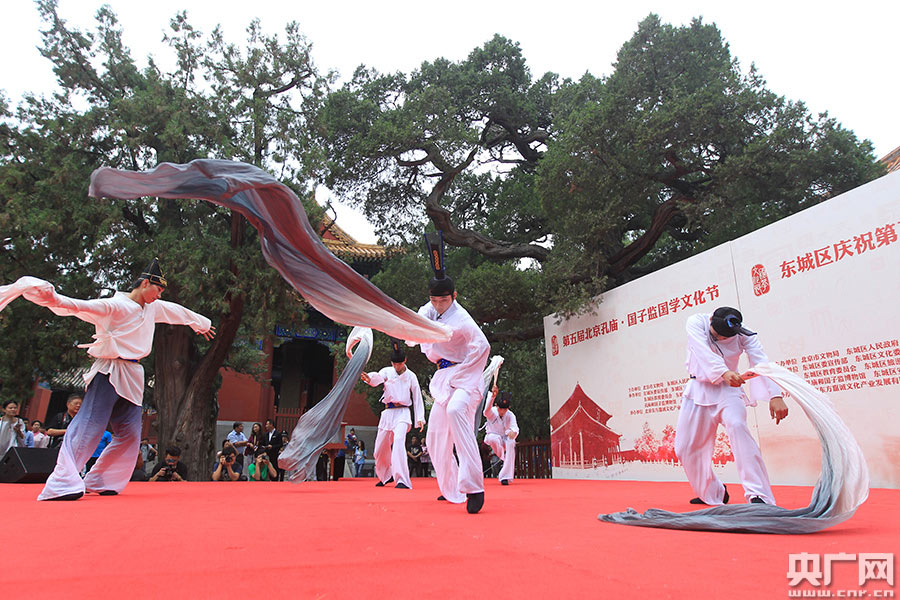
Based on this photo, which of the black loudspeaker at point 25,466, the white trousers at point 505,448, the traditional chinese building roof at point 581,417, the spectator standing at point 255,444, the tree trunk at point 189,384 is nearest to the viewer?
the black loudspeaker at point 25,466

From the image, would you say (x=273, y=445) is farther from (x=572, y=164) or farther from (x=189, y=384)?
(x=572, y=164)

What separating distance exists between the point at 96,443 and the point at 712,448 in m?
4.14

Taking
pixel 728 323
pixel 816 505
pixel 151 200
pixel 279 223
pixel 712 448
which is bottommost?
pixel 816 505

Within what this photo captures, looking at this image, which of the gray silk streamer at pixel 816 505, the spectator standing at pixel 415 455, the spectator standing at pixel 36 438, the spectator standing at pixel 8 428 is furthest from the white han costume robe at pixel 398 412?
the spectator standing at pixel 415 455

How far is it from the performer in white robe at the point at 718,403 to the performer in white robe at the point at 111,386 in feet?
12.2

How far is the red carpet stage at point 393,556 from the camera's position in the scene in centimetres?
136

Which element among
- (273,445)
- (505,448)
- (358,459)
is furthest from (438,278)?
(358,459)

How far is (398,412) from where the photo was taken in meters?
7.10

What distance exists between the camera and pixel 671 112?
8.64 meters

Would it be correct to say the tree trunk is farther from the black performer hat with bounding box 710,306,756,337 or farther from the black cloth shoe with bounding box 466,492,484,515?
the black performer hat with bounding box 710,306,756,337

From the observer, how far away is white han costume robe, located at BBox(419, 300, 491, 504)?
11.3 feet

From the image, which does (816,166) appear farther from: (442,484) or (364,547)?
(364,547)

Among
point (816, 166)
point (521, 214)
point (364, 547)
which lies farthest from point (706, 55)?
point (364, 547)

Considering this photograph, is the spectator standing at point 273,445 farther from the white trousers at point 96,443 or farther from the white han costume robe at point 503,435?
the white trousers at point 96,443
